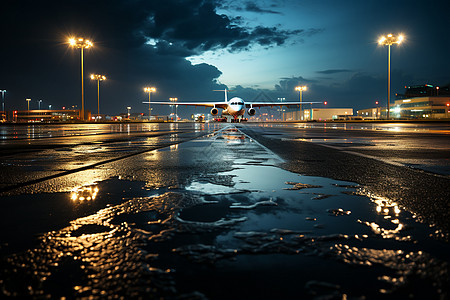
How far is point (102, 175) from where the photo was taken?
17.7 feet

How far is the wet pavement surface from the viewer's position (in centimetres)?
168

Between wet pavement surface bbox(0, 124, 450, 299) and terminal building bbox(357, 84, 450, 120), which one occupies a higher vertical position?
terminal building bbox(357, 84, 450, 120)

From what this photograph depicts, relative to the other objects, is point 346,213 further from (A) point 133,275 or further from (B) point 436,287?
(A) point 133,275

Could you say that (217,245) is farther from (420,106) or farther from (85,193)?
(420,106)

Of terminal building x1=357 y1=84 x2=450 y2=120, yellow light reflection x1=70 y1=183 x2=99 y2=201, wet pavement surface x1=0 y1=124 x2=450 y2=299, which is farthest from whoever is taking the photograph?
terminal building x1=357 y1=84 x2=450 y2=120

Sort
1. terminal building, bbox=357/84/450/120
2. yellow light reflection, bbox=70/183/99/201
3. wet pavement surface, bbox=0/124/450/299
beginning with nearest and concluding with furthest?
1. wet pavement surface, bbox=0/124/450/299
2. yellow light reflection, bbox=70/183/99/201
3. terminal building, bbox=357/84/450/120

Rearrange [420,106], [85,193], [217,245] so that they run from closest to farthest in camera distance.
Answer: [217,245] < [85,193] < [420,106]

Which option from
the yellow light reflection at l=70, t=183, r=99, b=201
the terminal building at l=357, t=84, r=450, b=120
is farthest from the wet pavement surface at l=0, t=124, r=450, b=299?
the terminal building at l=357, t=84, r=450, b=120

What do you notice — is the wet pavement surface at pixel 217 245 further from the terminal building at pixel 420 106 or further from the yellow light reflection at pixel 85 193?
the terminal building at pixel 420 106

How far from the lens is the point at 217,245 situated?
7.29 ft

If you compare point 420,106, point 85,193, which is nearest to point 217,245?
point 85,193

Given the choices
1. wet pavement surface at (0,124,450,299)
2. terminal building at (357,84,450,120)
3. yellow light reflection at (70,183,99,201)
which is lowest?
wet pavement surface at (0,124,450,299)

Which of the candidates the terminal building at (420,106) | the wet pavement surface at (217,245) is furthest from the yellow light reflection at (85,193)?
the terminal building at (420,106)

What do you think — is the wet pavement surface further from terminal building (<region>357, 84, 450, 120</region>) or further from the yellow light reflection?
terminal building (<region>357, 84, 450, 120</region>)
